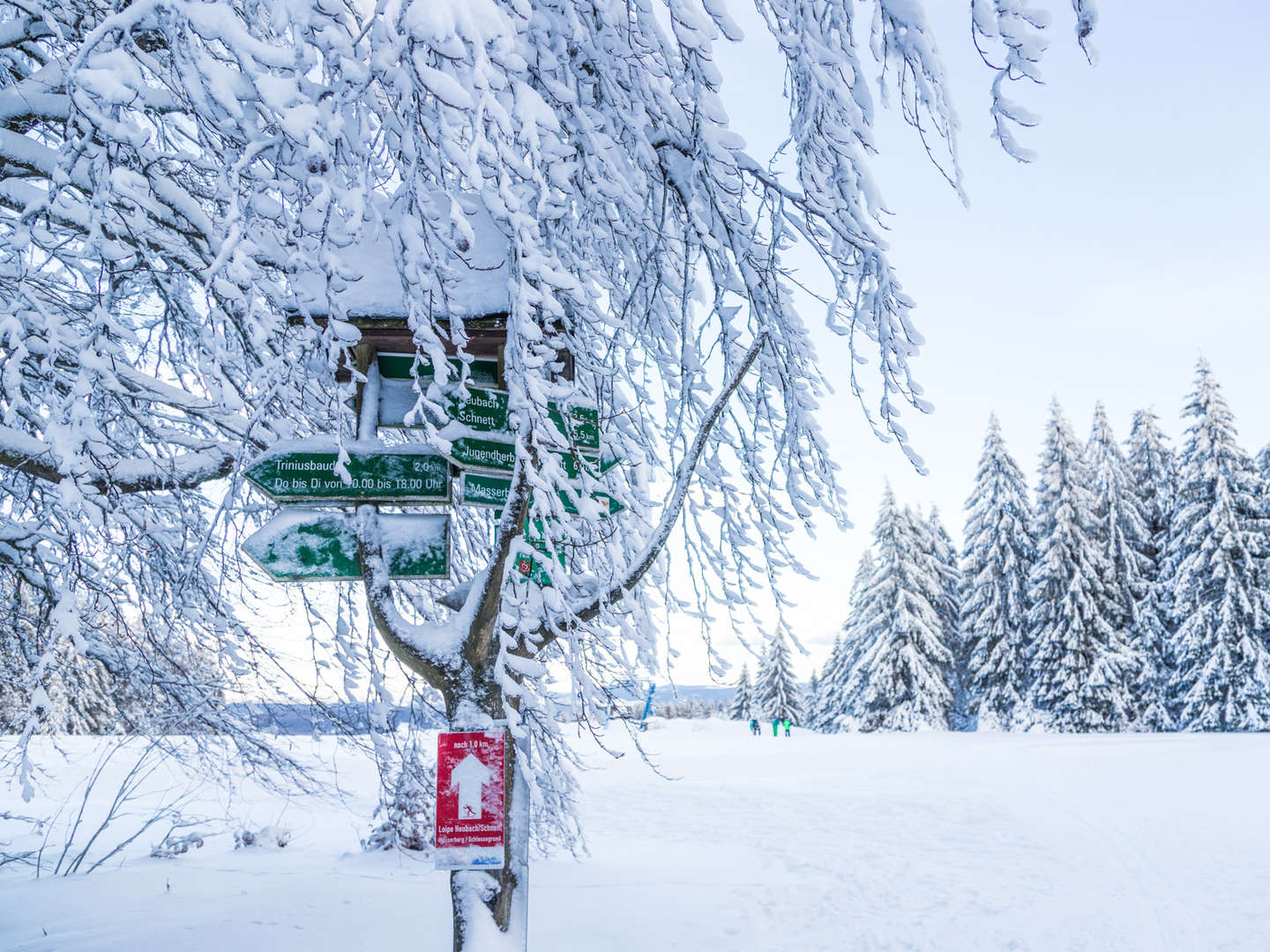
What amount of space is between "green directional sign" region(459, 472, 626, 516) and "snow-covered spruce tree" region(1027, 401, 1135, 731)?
2791 cm

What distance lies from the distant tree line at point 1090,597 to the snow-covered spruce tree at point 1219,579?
48mm

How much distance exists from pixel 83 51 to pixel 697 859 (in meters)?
8.44

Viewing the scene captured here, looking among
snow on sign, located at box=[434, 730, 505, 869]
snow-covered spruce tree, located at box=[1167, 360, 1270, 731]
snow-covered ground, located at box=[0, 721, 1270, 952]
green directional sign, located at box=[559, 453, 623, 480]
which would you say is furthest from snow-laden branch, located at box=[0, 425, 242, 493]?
snow-covered spruce tree, located at box=[1167, 360, 1270, 731]

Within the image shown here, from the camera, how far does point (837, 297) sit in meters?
3.46

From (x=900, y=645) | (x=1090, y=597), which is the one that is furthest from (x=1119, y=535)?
(x=900, y=645)

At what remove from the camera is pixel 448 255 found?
2760 millimetres

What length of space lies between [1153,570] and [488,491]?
31.6 meters

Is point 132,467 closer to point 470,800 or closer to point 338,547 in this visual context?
point 338,547

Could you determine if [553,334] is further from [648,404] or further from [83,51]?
[83,51]

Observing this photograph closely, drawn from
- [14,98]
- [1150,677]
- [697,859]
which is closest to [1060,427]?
[1150,677]

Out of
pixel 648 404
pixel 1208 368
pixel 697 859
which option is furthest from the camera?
pixel 1208 368

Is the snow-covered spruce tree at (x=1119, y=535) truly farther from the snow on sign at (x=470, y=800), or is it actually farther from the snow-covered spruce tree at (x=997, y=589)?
the snow on sign at (x=470, y=800)

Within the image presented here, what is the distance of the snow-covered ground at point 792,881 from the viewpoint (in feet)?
18.2

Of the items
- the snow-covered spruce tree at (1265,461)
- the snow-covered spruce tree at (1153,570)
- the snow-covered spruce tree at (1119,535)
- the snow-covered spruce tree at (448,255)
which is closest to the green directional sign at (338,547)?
the snow-covered spruce tree at (448,255)
